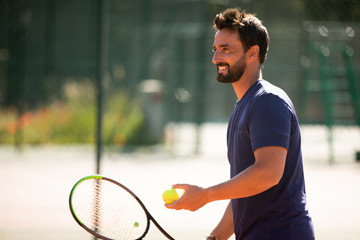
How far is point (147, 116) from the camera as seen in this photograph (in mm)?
11867

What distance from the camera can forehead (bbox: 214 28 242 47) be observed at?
2.39 metres

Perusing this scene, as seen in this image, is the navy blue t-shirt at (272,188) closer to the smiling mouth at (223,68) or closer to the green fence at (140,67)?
the smiling mouth at (223,68)

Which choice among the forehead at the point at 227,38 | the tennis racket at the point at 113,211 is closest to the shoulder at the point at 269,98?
the forehead at the point at 227,38

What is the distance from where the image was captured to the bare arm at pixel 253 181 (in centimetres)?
212

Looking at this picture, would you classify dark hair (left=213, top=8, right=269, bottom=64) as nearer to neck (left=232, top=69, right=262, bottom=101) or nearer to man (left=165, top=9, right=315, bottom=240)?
man (left=165, top=9, right=315, bottom=240)

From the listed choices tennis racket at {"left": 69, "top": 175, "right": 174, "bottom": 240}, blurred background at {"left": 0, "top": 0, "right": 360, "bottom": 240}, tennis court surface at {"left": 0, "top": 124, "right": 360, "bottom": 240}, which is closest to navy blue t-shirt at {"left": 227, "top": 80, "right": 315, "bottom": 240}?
tennis racket at {"left": 69, "top": 175, "right": 174, "bottom": 240}

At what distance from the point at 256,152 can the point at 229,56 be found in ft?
1.52

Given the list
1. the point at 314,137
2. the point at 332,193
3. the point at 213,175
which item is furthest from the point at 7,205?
the point at 314,137

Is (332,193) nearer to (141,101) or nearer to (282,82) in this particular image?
(141,101)

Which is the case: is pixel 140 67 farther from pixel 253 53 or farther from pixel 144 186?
pixel 253 53

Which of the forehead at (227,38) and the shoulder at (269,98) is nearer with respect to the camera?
the shoulder at (269,98)

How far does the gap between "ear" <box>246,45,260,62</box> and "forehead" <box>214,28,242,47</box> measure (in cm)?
6

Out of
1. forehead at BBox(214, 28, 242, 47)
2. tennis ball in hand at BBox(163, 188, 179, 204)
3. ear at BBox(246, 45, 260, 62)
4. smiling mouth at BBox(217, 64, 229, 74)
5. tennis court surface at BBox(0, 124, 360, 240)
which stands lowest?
tennis court surface at BBox(0, 124, 360, 240)

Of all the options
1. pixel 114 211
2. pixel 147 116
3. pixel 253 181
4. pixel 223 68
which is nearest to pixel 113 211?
pixel 114 211
